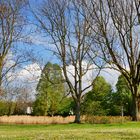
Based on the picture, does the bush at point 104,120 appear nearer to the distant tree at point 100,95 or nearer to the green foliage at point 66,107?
the distant tree at point 100,95

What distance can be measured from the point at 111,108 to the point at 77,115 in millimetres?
22526

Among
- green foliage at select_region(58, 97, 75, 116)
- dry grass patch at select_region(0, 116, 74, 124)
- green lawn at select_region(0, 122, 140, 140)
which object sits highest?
green foliage at select_region(58, 97, 75, 116)

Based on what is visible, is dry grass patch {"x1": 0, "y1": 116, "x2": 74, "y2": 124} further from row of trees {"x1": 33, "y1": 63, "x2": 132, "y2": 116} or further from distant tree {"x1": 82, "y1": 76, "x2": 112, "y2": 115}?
distant tree {"x1": 82, "y1": 76, "x2": 112, "y2": 115}

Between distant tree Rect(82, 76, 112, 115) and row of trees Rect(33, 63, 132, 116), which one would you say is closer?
distant tree Rect(82, 76, 112, 115)

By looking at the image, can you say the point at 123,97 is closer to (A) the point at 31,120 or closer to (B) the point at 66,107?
(B) the point at 66,107

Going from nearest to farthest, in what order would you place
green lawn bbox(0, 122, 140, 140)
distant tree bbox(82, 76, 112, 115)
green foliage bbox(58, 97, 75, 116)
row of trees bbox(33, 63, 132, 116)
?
green lawn bbox(0, 122, 140, 140)
distant tree bbox(82, 76, 112, 115)
row of trees bbox(33, 63, 132, 116)
green foliage bbox(58, 97, 75, 116)

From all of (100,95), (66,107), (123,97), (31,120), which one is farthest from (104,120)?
(66,107)

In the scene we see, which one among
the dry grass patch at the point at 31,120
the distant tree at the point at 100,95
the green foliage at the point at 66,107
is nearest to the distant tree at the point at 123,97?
the distant tree at the point at 100,95

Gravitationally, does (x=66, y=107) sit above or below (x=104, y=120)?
above

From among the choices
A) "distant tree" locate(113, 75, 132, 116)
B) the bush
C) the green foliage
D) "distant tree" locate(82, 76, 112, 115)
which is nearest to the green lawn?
the bush

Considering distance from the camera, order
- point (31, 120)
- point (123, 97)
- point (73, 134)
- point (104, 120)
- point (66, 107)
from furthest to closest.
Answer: point (66, 107)
point (123, 97)
point (31, 120)
point (104, 120)
point (73, 134)

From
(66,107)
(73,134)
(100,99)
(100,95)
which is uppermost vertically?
(100,95)

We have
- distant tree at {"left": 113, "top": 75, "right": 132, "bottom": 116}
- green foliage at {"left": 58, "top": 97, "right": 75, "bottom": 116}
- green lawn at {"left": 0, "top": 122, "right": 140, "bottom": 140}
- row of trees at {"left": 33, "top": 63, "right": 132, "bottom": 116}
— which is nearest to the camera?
green lawn at {"left": 0, "top": 122, "right": 140, "bottom": 140}

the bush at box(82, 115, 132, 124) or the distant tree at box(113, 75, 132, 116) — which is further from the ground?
the distant tree at box(113, 75, 132, 116)
